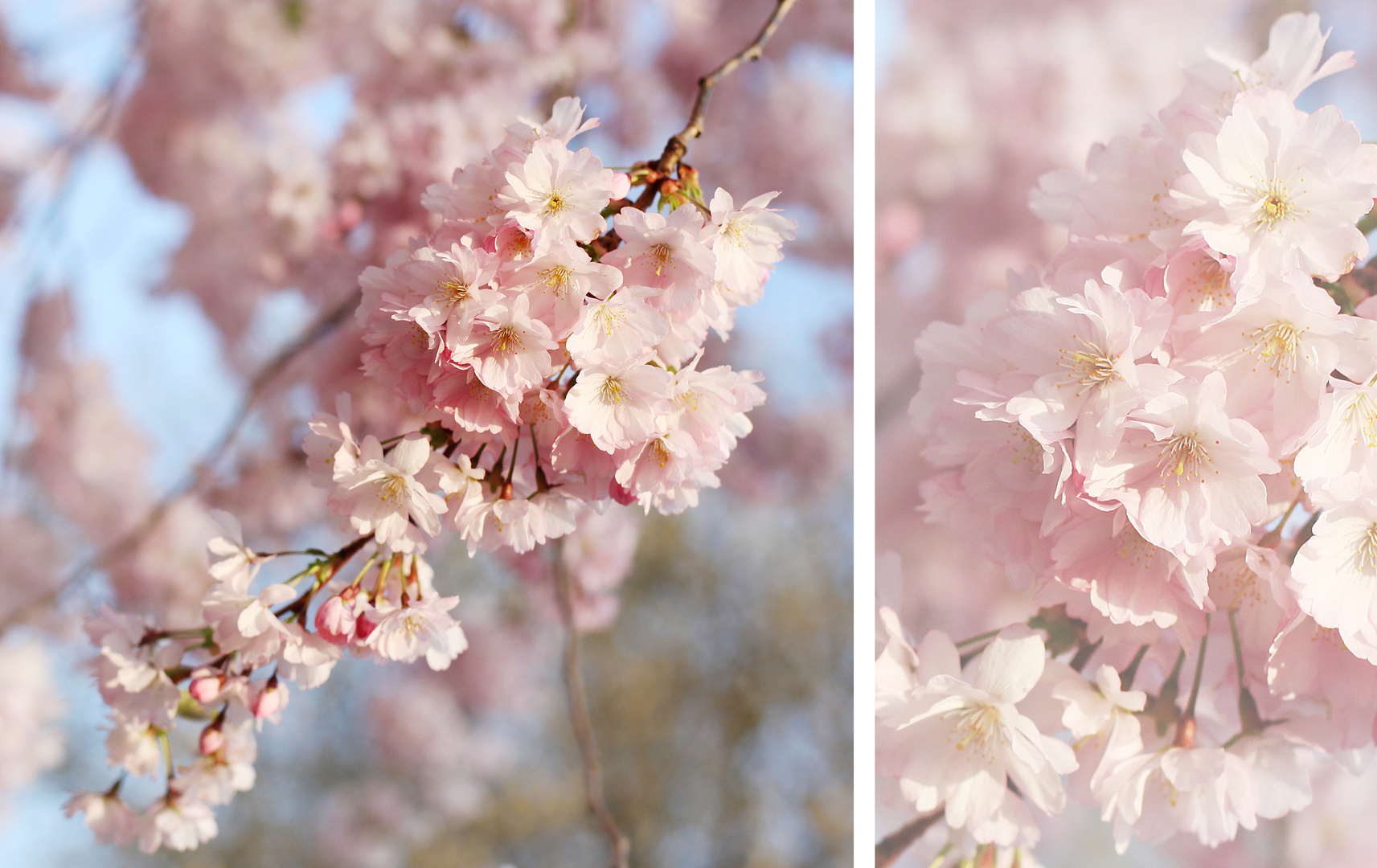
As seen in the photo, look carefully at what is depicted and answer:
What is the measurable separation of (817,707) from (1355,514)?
0.49 metres

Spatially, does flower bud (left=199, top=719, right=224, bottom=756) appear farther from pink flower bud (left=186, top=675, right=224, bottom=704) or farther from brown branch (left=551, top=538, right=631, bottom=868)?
brown branch (left=551, top=538, right=631, bottom=868)

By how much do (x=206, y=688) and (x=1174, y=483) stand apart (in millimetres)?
548

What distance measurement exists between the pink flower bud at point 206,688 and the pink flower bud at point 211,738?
0.06 meters

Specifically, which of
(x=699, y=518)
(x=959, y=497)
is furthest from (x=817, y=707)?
(x=959, y=497)

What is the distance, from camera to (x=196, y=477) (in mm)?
721

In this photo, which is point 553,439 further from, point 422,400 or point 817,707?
point 817,707

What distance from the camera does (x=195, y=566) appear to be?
2.33 ft

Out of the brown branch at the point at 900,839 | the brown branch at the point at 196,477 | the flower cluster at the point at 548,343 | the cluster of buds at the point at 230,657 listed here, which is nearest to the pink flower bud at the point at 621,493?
the flower cluster at the point at 548,343

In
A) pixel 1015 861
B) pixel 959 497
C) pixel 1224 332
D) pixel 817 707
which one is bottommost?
pixel 817 707

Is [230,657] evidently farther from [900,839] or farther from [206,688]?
[900,839]

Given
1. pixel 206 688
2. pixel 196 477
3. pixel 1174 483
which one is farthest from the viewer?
pixel 196 477

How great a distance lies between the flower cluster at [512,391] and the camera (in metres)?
0.43

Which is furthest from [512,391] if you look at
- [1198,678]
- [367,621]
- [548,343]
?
[1198,678]

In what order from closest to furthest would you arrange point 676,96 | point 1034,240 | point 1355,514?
point 1355,514 → point 1034,240 → point 676,96
